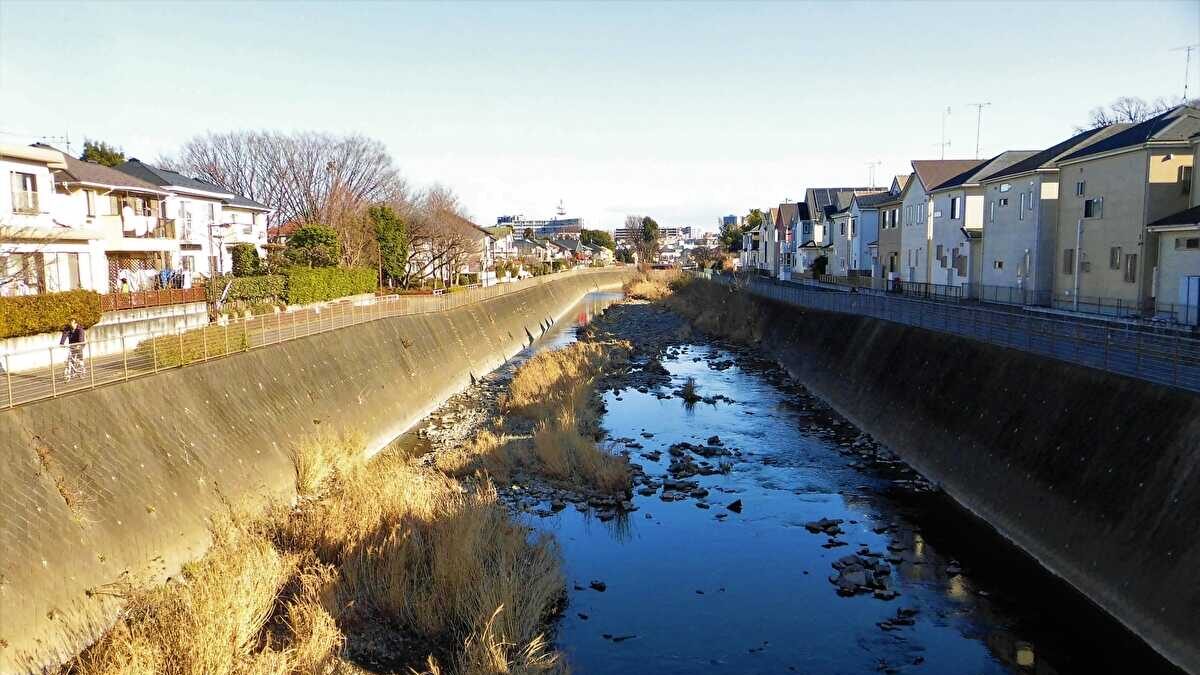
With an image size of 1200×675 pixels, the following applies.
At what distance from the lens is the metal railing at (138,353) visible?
13.8 m

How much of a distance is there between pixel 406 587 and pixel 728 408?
1864 centimetres

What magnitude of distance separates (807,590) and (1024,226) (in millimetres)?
28522

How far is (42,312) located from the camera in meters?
19.2

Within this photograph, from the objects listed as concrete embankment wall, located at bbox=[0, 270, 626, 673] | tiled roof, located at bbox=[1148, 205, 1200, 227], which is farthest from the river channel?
tiled roof, located at bbox=[1148, 205, 1200, 227]

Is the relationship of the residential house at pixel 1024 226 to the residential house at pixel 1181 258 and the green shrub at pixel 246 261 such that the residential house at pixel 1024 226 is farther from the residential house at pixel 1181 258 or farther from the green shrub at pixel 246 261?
the green shrub at pixel 246 261

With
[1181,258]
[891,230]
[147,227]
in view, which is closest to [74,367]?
[147,227]

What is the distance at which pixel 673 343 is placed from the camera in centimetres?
4784

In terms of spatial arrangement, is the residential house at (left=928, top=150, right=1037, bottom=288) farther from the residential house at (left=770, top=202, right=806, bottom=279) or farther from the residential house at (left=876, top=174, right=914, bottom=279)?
the residential house at (left=770, top=202, right=806, bottom=279)

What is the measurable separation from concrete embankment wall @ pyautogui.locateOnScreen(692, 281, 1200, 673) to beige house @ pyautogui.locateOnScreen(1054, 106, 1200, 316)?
10.2 m

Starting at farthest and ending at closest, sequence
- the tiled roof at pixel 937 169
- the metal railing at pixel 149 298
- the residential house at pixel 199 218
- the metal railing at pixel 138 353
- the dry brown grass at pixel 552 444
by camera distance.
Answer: the tiled roof at pixel 937 169, the residential house at pixel 199 218, the metal railing at pixel 149 298, the dry brown grass at pixel 552 444, the metal railing at pixel 138 353

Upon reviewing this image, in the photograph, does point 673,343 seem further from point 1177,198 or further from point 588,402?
point 1177,198

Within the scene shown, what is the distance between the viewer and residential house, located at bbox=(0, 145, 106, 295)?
22.3 metres

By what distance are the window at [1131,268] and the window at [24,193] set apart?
3980 centimetres

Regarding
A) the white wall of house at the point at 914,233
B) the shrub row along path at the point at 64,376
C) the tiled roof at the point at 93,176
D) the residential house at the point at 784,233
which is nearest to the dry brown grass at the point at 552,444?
the shrub row along path at the point at 64,376
